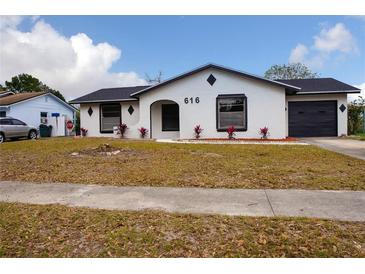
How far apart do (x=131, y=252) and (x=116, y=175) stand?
3866 millimetres

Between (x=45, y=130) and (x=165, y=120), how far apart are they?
11990 mm

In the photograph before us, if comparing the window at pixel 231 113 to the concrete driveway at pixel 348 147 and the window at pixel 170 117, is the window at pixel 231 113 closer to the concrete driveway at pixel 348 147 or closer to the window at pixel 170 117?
the window at pixel 170 117

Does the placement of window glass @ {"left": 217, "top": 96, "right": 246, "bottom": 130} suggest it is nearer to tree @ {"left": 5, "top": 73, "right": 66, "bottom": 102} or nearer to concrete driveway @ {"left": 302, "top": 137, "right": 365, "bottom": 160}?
concrete driveway @ {"left": 302, "top": 137, "right": 365, "bottom": 160}

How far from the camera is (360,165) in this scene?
300 inches

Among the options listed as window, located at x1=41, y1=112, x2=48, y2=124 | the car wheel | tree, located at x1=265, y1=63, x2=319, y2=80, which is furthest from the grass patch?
tree, located at x1=265, y1=63, x2=319, y2=80

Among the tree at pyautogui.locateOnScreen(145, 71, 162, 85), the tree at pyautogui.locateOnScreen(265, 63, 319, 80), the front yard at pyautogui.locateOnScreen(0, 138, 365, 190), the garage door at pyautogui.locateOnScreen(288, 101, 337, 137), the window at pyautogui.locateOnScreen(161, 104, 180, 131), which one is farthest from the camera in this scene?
the tree at pyautogui.locateOnScreen(145, 71, 162, 85)

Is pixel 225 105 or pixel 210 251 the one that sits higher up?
pixel 225 105

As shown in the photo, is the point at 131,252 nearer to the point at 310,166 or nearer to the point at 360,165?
the point at 310,166

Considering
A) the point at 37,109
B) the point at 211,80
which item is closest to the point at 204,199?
the point at 211,80

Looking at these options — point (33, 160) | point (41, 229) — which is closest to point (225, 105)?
point (33, 160)

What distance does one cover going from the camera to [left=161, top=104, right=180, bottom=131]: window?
738 inches

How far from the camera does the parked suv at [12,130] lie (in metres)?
17.9

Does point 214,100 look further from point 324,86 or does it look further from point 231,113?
point 324,86

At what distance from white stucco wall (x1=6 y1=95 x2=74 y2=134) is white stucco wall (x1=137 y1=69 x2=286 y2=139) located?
46.0ft
